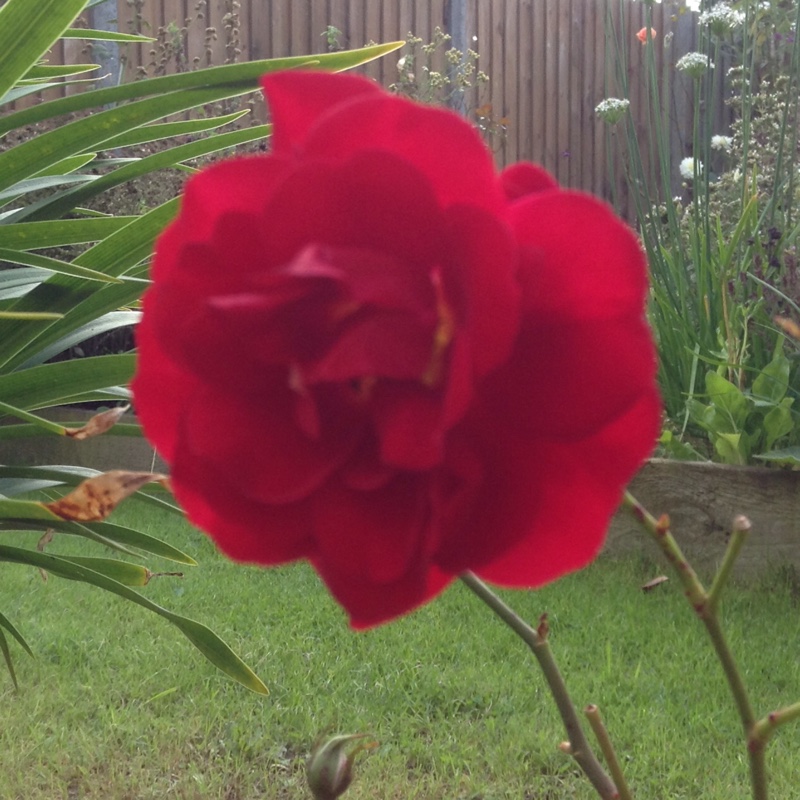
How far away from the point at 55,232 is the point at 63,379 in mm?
163

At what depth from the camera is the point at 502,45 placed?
512 cm

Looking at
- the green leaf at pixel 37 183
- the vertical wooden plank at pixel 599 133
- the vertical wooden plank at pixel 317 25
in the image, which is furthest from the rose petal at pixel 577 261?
the vertical wooden plank at pixel 599 133

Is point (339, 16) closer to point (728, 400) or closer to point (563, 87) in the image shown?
point (563, 87)

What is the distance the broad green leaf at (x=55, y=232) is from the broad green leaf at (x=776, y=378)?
5.99 feet

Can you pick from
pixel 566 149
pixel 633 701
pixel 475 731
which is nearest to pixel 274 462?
pixel 475 731

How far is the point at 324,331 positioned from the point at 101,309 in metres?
0.84

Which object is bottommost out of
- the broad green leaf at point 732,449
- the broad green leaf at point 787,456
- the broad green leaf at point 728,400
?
the broad green leaf at point 732,449

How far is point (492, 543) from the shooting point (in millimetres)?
241

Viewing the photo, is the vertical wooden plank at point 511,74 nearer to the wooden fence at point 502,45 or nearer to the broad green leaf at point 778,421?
the wooden fence at point 502,45

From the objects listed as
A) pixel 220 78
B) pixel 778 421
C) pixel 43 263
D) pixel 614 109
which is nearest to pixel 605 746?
pixel 220 78

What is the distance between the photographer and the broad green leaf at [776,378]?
2.35 metres

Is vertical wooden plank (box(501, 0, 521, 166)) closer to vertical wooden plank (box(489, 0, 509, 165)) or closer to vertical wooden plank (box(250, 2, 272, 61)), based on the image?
vertical wooden plank (box(489, 0, 509, 165))

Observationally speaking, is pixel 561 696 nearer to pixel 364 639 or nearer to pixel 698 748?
pixel 698 748

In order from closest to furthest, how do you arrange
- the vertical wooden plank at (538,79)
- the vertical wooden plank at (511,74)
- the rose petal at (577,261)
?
the rose petal at (577,261)
the vertical wooden plank at (511,74)
the vertical wooden plank at (538,79)
